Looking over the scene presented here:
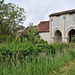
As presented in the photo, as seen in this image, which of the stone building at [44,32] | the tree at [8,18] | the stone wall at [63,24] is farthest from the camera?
the stone building at [44,32]

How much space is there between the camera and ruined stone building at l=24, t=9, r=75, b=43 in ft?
73.3

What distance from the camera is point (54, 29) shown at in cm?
2441

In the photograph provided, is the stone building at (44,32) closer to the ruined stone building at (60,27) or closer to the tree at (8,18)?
the ruined stone building at (60,27)

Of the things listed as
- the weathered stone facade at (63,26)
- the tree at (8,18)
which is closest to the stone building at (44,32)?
the weathered stone facade at (63,26)

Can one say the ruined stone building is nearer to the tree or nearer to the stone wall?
the stone wall

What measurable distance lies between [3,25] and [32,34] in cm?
1077

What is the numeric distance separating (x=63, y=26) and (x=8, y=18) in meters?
13.4

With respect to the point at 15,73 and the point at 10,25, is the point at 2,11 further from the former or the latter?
the point at 15,73

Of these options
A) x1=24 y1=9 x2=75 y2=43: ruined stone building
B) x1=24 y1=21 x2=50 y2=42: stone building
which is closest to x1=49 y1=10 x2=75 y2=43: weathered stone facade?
x1=24 y1=9 x2=75 y2=43: ruined stone building

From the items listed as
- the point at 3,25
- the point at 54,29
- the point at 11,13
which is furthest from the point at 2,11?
the point at 54,29

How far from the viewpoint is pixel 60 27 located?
23578 millimetres

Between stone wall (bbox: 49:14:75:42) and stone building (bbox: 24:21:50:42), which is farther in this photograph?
stone building (bbox: 24:21:50:42)

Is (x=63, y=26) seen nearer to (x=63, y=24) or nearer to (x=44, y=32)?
(x=63, y=24)

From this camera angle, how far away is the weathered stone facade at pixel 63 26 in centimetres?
2230
